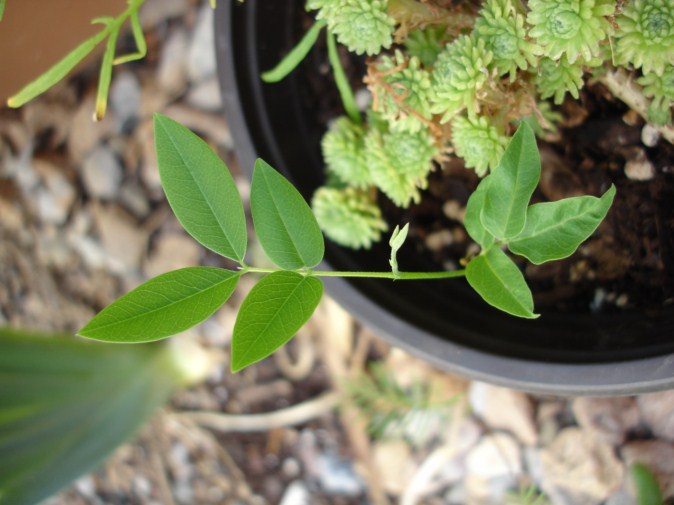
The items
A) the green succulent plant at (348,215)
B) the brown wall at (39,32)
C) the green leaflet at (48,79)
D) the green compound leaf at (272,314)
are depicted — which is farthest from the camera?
the brown wall at (39,32)

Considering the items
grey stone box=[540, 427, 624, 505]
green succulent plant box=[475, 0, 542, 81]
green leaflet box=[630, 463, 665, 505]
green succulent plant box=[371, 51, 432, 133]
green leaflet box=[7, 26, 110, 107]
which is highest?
green leaflet box=[7, 26, 110, 107]

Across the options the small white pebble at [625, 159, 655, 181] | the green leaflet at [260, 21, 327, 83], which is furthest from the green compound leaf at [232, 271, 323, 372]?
the small white pebble at [625, 159, 655, 181]

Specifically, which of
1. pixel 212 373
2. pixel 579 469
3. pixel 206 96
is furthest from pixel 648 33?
pixel 212 373

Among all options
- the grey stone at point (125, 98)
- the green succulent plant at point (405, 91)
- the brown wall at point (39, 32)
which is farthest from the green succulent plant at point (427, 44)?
the grey stone at point (125, 98)

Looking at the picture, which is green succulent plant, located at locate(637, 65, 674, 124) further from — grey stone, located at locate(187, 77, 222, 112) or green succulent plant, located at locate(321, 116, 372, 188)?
grey stone, located at locate(187, 77, 222, 112)

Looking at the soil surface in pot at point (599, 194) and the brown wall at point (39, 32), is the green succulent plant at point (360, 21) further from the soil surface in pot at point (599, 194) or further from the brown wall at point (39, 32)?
the brown wall at point (39, 32)

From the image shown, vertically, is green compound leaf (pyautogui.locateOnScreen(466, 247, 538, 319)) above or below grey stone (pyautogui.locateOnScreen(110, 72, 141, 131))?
below

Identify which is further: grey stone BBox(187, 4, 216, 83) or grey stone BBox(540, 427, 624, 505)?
grey stone BBox(187, 4, 216, 83)
